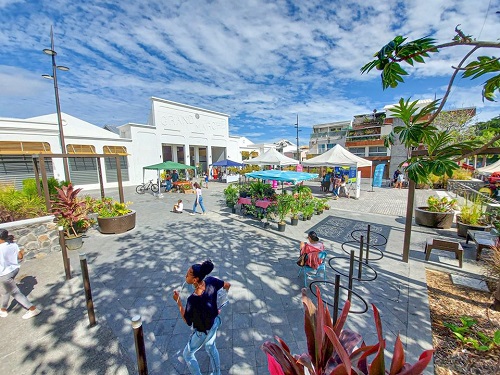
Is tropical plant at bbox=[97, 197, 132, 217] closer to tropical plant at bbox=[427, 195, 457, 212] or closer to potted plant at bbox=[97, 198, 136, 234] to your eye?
potted plant at bbox=[97, 198, 136, 234]

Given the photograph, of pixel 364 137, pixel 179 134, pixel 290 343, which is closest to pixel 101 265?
pixel 290 343

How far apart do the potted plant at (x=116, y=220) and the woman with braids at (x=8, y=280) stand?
371cm

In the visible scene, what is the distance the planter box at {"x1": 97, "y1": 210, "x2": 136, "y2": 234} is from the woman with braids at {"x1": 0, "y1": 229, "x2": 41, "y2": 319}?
3690mm

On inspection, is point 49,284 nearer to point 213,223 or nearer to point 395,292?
point 213,223

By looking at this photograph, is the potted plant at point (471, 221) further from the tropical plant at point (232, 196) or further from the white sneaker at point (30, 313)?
the white sneaker at point (30, 313)

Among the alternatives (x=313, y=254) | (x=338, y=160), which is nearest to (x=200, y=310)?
(x=313, y=254)

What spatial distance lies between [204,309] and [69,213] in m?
6.23

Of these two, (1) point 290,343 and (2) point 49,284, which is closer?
(1) point 290,343

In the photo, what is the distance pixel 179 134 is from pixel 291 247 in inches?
851

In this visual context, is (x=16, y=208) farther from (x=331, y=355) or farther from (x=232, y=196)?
(x=331, y=355)

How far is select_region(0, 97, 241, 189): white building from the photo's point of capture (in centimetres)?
1492

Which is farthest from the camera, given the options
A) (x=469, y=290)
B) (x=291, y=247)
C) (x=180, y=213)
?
(x=180, y=213)

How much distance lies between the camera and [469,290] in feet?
13.5

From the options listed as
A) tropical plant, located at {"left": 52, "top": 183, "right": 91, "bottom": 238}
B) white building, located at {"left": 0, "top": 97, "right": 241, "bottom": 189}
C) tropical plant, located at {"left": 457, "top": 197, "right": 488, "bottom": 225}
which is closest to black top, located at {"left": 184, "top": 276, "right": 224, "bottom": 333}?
tropical plant, located at {"left": 52, "top": 183, "right": 91, "bottom": 238}
